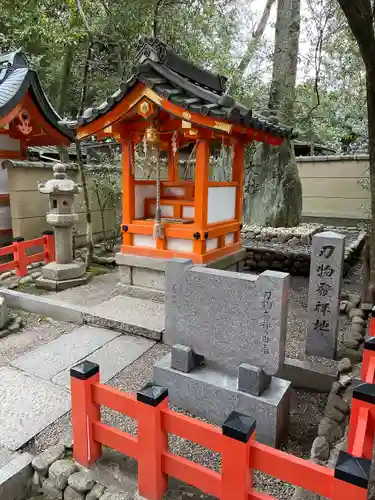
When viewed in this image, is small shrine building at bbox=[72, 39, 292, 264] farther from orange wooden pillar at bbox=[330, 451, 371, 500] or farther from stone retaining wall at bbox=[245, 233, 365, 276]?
orange wooden pillar at bbox=[330, 451, 371, 500]

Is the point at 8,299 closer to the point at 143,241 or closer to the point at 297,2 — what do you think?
the point at 143,241

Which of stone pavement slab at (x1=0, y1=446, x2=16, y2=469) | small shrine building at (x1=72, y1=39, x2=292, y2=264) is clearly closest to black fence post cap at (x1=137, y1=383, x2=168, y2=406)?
stone pavement slab at (x1=0, y1=446, x2=16, y2=469)

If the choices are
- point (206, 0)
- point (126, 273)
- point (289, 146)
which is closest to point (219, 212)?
point (126, 273)

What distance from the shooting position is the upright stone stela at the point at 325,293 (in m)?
4.20

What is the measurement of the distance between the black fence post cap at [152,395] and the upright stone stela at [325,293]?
2690 mm

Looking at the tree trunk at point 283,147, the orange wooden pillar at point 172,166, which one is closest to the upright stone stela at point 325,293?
the orange wooden pillar at point 172,166

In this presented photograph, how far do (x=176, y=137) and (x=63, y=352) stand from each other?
396cm

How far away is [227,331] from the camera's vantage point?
327 cm

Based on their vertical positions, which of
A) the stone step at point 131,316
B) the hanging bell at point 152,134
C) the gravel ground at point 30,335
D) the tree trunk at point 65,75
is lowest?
the gravel ground at point 30,335

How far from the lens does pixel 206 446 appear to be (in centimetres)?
220

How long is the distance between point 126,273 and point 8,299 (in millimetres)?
2043

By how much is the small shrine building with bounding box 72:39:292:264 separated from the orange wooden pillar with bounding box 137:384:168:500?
3.71m

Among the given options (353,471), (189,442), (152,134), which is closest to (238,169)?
(152,134)

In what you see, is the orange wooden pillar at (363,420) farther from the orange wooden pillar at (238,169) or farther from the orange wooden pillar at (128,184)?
the orange wooden pillar at (238,169)
